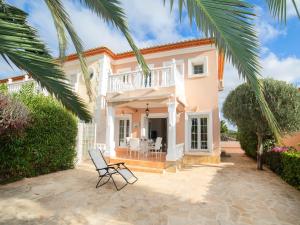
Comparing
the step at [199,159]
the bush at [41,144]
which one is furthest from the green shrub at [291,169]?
the bush at [41,144]

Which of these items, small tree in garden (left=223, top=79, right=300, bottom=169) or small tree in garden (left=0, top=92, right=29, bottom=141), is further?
small tree in garden (left=223, top=79, right=300, bottom=169)

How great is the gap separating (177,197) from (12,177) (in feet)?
18.4

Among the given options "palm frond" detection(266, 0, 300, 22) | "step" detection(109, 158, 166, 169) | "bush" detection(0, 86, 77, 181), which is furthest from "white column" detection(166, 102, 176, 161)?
"palm frond" detection(266, 0, 300, 22)

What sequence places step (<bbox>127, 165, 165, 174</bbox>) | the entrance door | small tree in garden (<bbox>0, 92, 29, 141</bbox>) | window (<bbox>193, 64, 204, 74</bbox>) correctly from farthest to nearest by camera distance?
the entrance door, window (<bbox>193, 64, 204, 74</bbox>), step (<bbox>127, 165, 165, 174</bbox>), small tree in garden (<bbox>0, 92, 29, 141</bbox>)

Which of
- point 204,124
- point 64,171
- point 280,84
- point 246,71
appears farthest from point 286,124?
point 64,171

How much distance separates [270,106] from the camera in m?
9.87

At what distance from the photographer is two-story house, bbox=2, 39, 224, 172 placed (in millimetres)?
10992

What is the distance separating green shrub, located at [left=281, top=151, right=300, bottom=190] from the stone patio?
264 millimetres

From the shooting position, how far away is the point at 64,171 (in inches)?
353

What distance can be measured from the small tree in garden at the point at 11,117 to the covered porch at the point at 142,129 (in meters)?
5.39

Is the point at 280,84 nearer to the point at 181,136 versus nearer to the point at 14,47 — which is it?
the point at 181,136

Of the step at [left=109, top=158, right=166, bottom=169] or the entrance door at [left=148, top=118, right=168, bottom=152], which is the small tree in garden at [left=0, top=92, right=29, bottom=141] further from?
the entrance door at [left=148, top=118, right=168, bottom=152]

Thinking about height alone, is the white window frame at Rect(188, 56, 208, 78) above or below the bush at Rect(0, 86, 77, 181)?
above

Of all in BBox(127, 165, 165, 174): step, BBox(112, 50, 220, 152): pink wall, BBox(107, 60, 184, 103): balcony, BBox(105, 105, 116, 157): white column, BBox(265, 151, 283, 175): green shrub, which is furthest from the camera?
BBox(112, 50, 220, 152): pink wall
